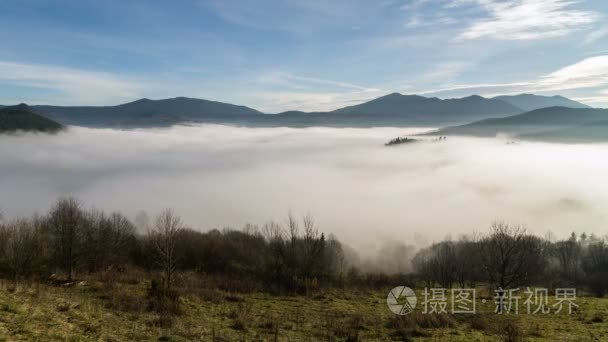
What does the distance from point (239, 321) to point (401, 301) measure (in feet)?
57.1

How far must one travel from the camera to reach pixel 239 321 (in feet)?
67.7

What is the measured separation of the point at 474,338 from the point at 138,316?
1738 cm

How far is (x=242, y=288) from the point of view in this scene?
34.7 meters

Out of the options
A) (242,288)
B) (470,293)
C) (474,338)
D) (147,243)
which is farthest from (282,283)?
(147,243)

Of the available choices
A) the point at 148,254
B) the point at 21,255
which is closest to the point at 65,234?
the point at 21,255

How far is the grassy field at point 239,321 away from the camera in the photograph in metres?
16.0

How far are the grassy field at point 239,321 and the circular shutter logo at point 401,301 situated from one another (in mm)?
1451

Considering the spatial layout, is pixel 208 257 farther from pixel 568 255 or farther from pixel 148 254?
pixel 568 255

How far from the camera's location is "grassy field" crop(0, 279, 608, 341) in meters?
16.0

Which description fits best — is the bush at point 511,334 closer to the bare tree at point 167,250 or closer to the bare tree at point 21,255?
the bare tree at point 167,250

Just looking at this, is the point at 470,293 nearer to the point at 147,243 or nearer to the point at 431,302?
the point at 431,302

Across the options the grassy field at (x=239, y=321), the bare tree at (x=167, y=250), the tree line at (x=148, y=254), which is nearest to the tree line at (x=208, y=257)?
the bare tree at (x=167, y=250)

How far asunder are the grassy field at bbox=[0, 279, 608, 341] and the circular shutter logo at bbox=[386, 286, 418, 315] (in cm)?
145

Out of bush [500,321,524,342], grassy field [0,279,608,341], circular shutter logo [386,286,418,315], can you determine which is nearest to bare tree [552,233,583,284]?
circular shutter logo [386,286,418,315]
